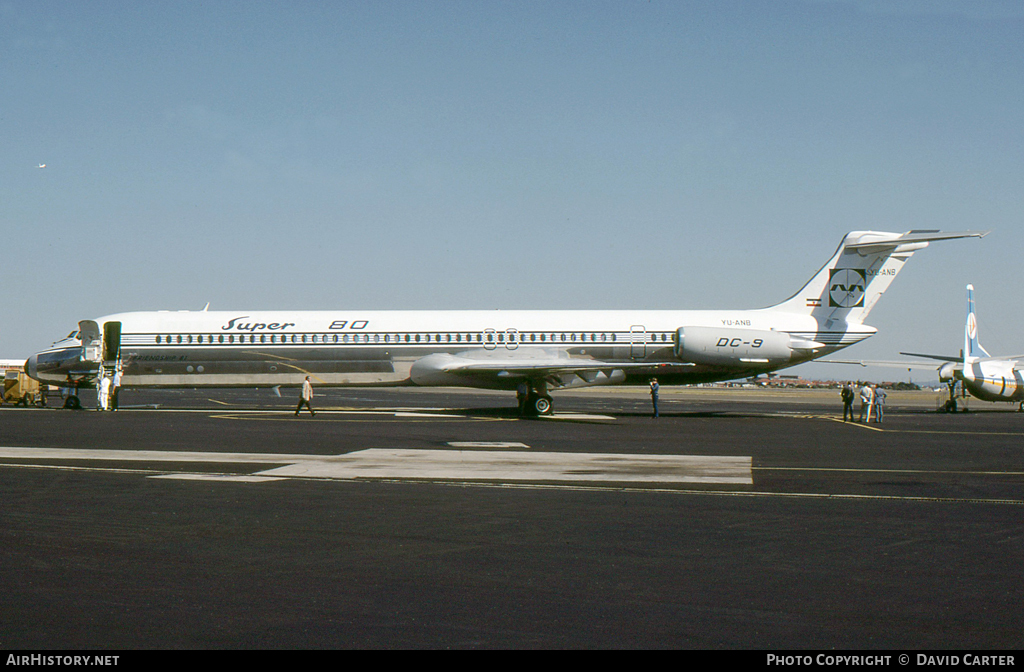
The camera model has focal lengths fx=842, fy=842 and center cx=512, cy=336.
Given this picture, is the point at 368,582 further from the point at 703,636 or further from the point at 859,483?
the point at 859,483

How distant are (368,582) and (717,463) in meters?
11.1

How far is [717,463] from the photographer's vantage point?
54.7 feet

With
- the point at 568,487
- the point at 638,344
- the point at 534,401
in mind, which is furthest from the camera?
the point at 638,344

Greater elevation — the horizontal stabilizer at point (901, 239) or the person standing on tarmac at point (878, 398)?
the horizontal stabilizer at point (901, 239)

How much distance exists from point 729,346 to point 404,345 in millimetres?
13074

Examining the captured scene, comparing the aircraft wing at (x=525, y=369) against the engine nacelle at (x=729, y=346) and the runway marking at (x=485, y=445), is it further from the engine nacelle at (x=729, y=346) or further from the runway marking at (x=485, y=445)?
the runway marking at (x=485, y=445)

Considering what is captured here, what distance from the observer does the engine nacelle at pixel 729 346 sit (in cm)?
3378

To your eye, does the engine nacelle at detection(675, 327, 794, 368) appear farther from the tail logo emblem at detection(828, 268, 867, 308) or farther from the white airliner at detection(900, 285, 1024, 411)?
the white airliner at detection(900, 285, 1024, 411)

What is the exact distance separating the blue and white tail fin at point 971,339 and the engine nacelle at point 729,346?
14.5m

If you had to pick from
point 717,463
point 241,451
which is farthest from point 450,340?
point 717,463

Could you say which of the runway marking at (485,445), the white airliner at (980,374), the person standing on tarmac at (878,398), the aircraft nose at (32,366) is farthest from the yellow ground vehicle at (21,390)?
the white airliner at (980,374)

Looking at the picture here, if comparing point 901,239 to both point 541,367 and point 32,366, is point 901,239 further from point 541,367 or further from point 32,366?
point 32,366

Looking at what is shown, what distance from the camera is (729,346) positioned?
3375 cm

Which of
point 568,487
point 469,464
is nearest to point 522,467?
point 469,464
